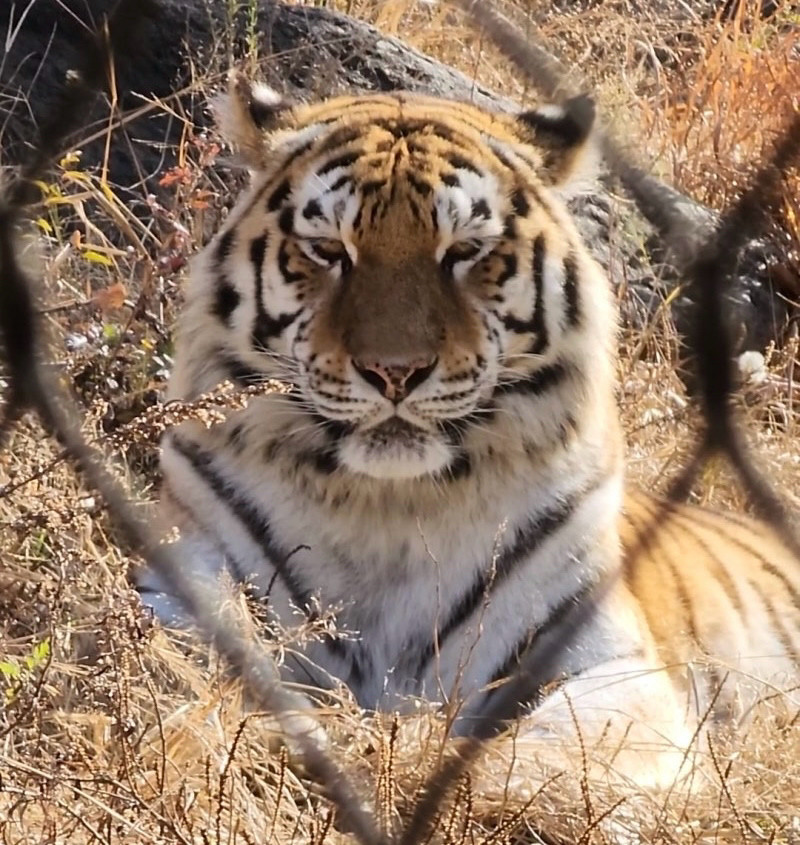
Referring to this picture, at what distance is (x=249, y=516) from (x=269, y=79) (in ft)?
5.51

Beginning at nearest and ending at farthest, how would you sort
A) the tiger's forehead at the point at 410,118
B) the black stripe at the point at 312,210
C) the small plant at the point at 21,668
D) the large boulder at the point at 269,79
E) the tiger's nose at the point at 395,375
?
the small plant at the point at 21,668 < the tiger's nose at the point at 395,375 < the black stripe at the point at 312,210 < the tiger's forehead at the point at 410,118 < the large boulder at the point at 269,79

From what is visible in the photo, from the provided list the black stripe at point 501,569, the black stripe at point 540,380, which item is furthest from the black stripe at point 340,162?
the black stripe at point 501,569

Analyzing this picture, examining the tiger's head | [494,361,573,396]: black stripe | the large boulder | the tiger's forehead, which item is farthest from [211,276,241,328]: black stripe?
the large boulder

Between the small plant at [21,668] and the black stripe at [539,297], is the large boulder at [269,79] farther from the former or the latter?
the small plant at [21,668]

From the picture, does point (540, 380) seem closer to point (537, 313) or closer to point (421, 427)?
point (537, 313)

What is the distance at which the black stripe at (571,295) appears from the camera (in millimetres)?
1850

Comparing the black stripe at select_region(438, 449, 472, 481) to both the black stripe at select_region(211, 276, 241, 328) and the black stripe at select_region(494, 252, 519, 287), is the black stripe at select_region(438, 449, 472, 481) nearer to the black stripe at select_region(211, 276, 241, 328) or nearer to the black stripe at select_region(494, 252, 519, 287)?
the black stripe at select_region(494, 252, 519, 287)

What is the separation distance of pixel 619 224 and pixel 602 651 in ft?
5.56

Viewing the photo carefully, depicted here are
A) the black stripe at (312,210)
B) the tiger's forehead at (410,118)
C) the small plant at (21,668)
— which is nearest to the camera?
the small plant at (21,668)

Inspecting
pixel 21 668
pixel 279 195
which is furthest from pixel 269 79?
pixel 21 668

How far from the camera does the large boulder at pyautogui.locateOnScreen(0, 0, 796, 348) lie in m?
3.10

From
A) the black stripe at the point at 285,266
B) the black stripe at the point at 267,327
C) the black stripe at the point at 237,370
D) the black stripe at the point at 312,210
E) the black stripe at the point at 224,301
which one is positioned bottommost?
the black stripe at the point at 237,370

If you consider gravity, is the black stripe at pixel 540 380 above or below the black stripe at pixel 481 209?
below

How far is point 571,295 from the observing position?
1854 mm
